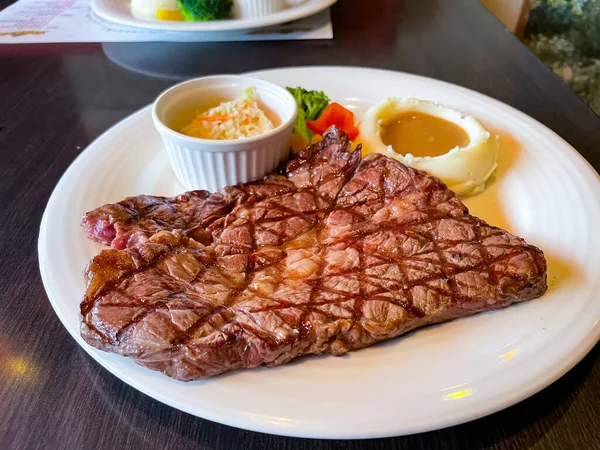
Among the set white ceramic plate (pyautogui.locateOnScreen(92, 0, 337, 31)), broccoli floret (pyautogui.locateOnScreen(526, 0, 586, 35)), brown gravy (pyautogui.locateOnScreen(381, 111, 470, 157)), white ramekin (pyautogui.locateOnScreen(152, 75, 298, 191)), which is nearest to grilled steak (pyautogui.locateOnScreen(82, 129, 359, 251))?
white ramekin (pyautogui.locateOnScreen(152, 75, 298, 191))

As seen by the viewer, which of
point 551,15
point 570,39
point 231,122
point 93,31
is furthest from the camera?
point 551,15

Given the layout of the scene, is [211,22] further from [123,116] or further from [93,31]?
[123,116]

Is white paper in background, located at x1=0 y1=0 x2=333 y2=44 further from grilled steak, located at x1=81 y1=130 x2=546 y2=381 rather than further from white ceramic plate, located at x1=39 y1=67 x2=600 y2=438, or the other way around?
grilled steak, located at x1=81 y1=130 x2=546 y2=381

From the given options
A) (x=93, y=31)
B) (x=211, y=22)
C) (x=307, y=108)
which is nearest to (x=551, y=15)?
(x=211, y=22)

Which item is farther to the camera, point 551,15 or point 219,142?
point 551,15

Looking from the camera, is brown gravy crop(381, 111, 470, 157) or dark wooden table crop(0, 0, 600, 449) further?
brown gravy crop(381, 111, 470, 157)
